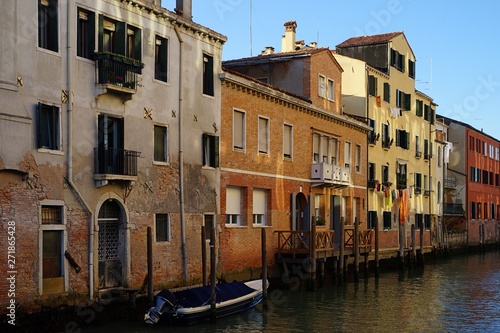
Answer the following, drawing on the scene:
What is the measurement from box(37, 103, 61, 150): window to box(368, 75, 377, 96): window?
2382cm

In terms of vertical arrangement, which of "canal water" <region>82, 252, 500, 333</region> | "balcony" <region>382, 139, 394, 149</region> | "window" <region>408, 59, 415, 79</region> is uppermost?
"window" <region>408, 59, 415, 79</region>

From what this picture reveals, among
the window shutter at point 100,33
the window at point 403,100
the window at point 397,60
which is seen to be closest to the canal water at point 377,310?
the window shutter at point 100,33

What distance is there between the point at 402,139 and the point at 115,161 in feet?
90.9

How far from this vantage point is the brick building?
2528 cm

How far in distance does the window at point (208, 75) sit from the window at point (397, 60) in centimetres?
2073

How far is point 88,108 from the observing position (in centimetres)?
1884

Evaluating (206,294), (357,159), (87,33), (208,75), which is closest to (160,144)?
(208,75)

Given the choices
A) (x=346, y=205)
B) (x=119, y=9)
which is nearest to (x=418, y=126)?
(x=346, y=205)

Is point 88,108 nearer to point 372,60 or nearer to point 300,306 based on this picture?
point 300,306

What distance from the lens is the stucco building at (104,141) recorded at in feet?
55.5

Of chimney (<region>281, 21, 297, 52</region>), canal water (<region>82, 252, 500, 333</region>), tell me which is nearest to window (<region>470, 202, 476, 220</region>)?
canal water (<region>82, 252, 500, 333</region>)

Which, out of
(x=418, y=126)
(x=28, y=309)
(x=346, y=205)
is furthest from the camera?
(x=418, y=126)

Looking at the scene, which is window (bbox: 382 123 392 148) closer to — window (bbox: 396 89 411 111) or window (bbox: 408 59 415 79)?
window (bbox: 396 89 411 111)

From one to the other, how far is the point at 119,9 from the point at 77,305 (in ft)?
26.6
